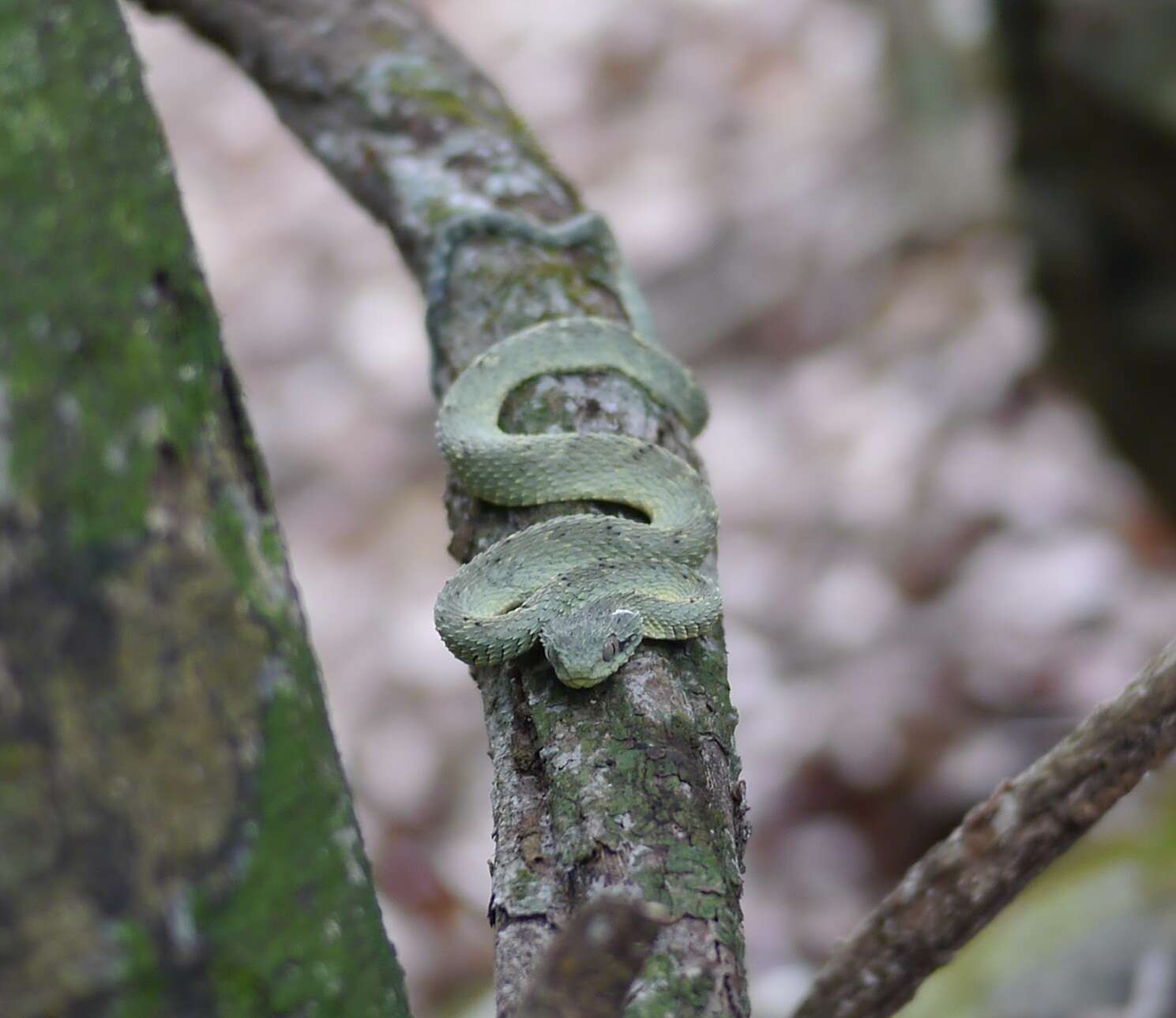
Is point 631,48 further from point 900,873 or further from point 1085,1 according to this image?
point 900,873

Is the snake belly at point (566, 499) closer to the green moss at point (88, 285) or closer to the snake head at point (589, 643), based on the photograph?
the snake head at point (589, 643)

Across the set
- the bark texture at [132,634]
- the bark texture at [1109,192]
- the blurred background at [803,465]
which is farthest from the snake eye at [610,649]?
the bark texture at [1109,192]

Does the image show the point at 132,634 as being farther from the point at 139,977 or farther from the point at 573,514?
the point at 573,514

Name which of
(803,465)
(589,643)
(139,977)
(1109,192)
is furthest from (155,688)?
(803,465)

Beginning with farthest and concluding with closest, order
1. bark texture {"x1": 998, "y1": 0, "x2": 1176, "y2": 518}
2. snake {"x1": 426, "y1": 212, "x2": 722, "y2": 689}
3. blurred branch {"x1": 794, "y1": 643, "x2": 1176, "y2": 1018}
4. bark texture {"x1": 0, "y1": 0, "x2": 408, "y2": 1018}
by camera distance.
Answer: bark texture {"x1": 998, "y1": 0, "x2": 1176, "y2": 518}, snake {"x1": 426, "y1": 212, "x2": 722, "y2": 689}, blurred branch {"x1": 794, "y1": 643, "x2": 1176, "y2": 1018}, bark texture {"x1": 0, "y1": 0, "x2": 408, "y2": 1018}

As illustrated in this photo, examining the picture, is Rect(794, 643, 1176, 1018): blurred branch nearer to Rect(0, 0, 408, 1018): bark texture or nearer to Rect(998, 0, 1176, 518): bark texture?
Rect(0, 0, 408, 1018): bark texture

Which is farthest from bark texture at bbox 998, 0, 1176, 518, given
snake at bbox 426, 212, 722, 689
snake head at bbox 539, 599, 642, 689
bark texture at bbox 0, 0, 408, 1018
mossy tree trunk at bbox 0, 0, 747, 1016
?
bark texture at bbox 0, 0, 408, 1018

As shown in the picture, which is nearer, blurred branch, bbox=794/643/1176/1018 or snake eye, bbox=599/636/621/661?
blurred branch, bbox=794/643/1176/1018

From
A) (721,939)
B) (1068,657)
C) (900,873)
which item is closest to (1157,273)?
(1068,657)
